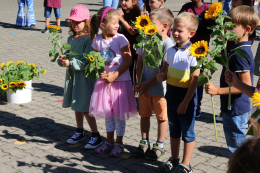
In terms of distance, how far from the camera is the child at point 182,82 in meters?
2.90

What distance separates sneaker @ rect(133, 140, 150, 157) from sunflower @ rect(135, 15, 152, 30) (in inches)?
54.5

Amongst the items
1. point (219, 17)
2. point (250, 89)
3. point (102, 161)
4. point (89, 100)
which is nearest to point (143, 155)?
point (102, 161)

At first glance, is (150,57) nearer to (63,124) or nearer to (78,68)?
(78,68)

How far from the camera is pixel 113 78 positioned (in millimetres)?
3379

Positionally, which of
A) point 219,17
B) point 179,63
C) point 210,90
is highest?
point 219,17

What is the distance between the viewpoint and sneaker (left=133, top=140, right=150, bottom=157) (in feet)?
11.5

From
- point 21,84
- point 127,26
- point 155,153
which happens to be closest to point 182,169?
point 155,153

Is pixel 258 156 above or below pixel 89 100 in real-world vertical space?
above

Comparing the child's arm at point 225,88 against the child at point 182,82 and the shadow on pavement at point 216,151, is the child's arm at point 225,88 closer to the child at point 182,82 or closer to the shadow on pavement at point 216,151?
the child at point 182,82

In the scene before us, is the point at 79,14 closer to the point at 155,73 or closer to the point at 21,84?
the point at 155,73

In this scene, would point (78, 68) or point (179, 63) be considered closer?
point (179, 63)

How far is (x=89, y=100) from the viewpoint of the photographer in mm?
3725

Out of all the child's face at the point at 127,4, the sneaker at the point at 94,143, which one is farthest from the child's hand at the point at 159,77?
the child's face at the point at 127,4

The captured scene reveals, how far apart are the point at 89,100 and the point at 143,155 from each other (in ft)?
2.97
